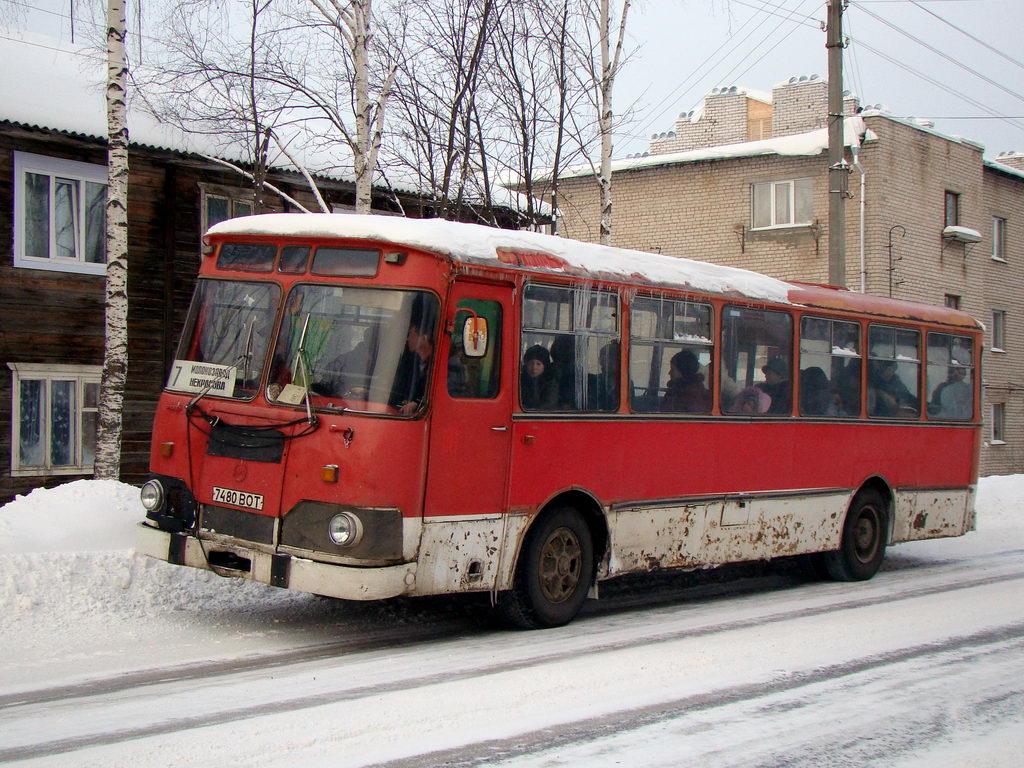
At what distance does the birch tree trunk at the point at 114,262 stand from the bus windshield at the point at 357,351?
5070 millimetres

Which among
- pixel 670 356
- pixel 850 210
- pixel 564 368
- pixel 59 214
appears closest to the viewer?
pixel 564 368

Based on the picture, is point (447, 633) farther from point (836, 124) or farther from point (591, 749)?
point (836, 124)

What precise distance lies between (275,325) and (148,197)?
12.4 metres

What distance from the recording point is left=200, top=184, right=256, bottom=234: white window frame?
65.4 feet

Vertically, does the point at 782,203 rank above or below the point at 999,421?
above

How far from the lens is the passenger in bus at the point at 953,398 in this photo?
13.5 metres

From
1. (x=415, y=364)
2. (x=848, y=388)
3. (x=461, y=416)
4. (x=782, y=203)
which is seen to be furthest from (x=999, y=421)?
(x=415, y=364)

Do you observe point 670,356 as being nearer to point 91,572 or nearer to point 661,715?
point 661,715

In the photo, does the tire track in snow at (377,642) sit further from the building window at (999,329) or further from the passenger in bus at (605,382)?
the building window at (999,329)

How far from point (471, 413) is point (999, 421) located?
1169 inches

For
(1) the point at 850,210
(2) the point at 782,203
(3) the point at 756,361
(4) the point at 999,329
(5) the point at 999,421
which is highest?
(2) the point at 782,203

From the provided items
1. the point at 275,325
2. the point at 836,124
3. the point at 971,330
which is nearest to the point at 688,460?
the point at 275,325

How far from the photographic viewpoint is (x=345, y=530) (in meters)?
7.45

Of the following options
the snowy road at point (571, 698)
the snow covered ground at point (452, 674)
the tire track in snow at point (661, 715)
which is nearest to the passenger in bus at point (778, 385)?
the snow covered ground at point (452, 674)
